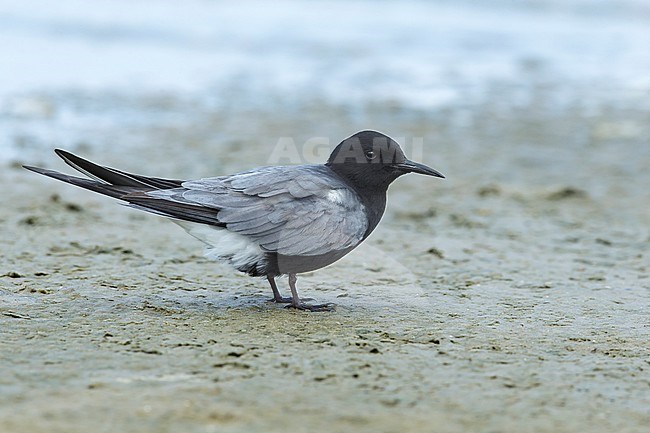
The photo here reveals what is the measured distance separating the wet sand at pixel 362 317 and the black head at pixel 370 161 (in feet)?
2.04

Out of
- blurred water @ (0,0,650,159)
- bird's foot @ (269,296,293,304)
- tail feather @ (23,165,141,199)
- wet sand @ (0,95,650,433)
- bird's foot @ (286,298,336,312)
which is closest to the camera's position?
wet sand @ (0,95,650,433)

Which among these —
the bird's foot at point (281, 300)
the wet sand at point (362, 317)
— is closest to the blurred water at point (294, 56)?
the wet sand at point (362, 317)

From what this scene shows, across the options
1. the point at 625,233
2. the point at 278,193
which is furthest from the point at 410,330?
the point at 625,233

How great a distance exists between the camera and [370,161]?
4.66 metres

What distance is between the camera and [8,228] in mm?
5828

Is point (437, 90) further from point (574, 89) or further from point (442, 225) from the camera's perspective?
point (442, 225)

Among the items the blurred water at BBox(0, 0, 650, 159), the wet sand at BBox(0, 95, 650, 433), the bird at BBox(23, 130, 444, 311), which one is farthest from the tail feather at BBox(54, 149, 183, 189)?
the blurred water at BBox(0, 0, 650, 159)

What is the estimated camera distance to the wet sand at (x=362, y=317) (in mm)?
3064

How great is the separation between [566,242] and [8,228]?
3.61 meters

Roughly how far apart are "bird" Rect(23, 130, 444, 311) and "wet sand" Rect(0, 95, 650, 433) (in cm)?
25

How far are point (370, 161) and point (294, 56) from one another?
32.7ft

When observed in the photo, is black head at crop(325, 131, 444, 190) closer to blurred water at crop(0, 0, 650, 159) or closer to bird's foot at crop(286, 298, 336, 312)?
bird's foot at crop(286, 298, 336, 312)

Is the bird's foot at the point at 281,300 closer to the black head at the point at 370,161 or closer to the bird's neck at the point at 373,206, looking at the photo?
the bird's neck at the point at 373,206

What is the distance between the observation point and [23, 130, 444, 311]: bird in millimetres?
4328
